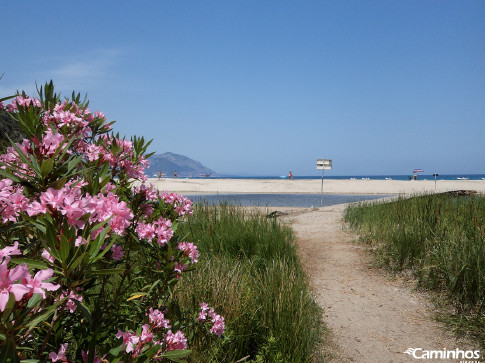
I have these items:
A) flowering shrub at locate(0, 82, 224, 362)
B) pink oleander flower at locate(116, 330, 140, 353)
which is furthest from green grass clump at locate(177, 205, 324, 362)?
pink oleander flower at locate(116, 330, 140, 353)

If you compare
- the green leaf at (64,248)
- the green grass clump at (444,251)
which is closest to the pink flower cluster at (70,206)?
the green leaf at (64,248)

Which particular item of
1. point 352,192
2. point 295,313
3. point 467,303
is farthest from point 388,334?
point 352,192

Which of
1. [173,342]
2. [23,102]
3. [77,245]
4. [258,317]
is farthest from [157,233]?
[258,317]

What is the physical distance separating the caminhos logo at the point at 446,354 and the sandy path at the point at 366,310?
60 millimetres

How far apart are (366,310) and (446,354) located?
106 cm

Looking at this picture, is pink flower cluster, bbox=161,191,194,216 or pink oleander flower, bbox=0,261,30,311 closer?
pink oleander flower, bbox=0,261,30,311

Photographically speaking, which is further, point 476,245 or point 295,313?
point 476,245

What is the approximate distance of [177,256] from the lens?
211 centimetres

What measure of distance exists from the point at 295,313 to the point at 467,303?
2389 millimetres

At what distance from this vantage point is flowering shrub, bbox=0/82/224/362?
39.1 inches

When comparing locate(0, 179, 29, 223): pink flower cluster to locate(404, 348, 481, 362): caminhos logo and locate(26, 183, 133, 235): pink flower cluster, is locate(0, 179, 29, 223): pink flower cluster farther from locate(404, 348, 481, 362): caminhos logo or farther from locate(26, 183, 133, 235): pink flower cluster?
locate(404, 348, 481, 362): caminhos logo

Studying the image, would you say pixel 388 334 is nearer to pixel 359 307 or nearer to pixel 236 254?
pixel 359 307

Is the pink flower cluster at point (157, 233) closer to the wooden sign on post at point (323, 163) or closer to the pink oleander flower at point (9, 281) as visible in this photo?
the pink oleander flower at point (9, 281)

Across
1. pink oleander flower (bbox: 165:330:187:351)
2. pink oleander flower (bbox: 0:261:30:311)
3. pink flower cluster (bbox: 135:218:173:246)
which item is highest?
pink oleander flower (bbox: 0:261:30:311)
